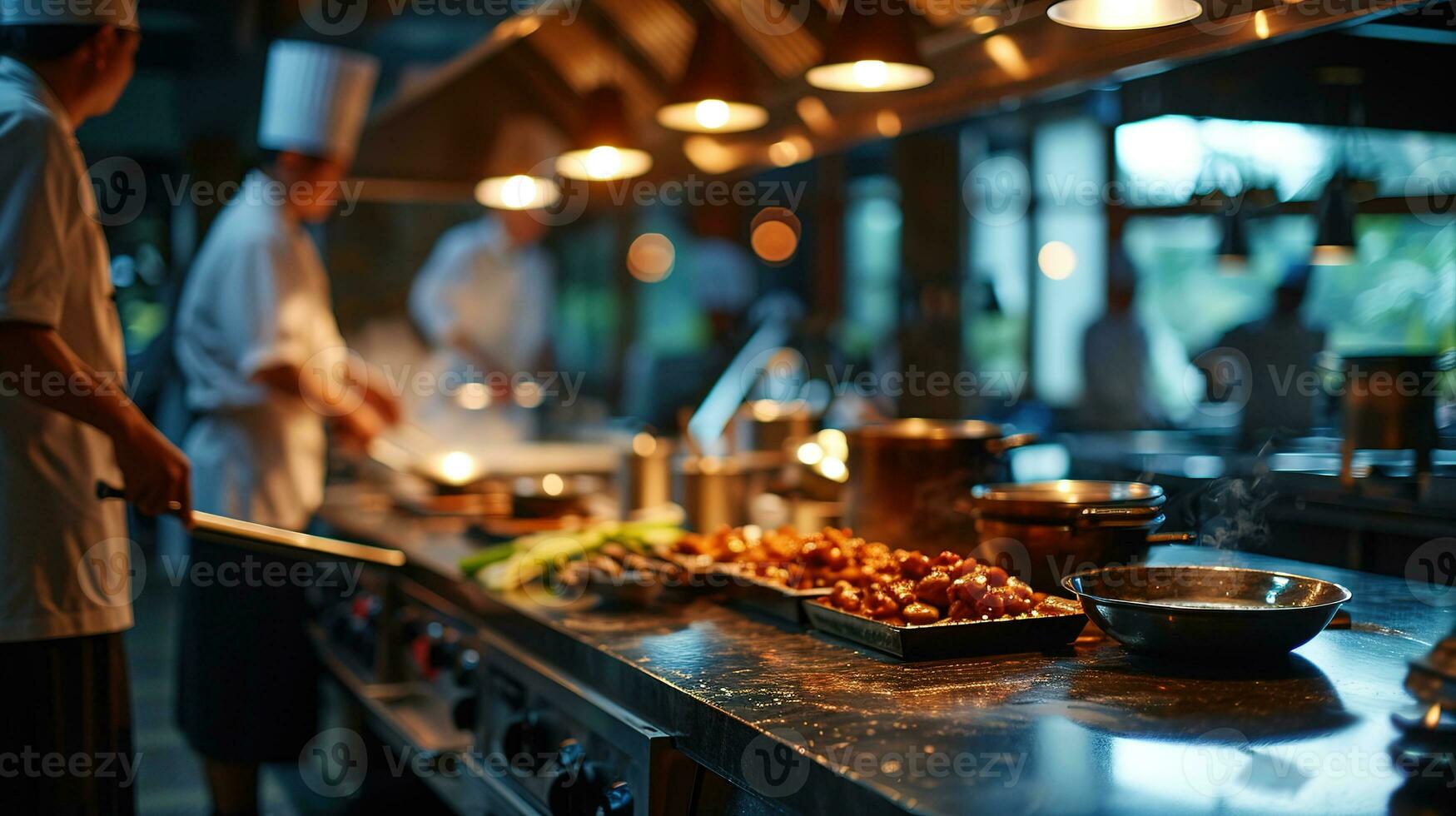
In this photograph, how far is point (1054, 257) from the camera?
25.6 feet

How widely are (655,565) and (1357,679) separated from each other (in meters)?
1.09

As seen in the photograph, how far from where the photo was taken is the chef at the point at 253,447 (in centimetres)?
308

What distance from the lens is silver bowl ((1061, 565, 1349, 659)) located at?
4.40ft

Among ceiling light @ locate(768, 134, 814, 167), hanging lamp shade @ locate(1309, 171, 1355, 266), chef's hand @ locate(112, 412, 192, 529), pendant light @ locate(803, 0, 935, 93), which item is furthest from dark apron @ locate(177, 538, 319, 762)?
hanging lamp shade @ locate(1309, 171, 1355, 266)

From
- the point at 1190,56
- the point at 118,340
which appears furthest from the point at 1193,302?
the point at 118,340

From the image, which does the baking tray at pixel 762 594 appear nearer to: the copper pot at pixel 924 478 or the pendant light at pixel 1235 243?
the copper pot at pixel 924 478

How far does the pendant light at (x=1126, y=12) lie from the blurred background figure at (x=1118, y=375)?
4510mm

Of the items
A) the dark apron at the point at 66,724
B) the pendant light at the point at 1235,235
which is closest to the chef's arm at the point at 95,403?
the dark apron at the point at 66,724

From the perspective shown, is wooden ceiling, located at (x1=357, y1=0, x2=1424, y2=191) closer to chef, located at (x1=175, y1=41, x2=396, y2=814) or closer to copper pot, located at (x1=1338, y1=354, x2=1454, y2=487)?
copper pot, located at (x1=1338, y1=354, x2=1454, y2=487)

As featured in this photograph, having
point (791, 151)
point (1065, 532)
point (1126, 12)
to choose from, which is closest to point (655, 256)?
point (791, 151)

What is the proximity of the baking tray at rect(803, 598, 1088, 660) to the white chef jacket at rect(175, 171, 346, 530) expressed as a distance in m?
2.12

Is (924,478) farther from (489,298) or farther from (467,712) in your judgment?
(489,298)

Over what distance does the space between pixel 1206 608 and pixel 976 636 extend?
11.4 inches

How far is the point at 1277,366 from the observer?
347 centimetres
